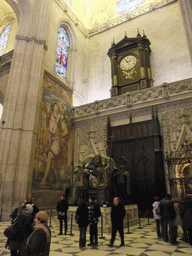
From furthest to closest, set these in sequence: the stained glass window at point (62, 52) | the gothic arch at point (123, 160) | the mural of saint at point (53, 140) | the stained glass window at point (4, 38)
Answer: the stained glass window at point (4, 38) < the stained glass window at point (62, 52) < the gothic arch at point (123, 160) < the mural of saint at point (53, 140)

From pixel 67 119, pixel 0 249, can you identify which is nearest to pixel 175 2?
Answer: pixel 67 119

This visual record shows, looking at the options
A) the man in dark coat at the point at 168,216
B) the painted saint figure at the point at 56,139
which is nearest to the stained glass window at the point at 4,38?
the painted saint figure at the point at 56,139

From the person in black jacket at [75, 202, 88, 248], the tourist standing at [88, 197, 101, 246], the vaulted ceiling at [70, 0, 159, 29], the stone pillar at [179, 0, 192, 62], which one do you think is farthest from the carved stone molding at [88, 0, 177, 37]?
the person in black jacket at [75, 202, 88, 248]

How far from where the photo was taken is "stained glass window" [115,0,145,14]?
Answer: 18.5 m

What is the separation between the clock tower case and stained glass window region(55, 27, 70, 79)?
159 inches

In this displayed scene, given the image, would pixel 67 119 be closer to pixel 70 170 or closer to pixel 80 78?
pixel 70 170

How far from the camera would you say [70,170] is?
13.8m

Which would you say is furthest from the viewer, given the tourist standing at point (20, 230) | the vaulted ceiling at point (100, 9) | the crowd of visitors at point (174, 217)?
the vaulted ceiling at point (100, 9)

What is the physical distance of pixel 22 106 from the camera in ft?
35.2

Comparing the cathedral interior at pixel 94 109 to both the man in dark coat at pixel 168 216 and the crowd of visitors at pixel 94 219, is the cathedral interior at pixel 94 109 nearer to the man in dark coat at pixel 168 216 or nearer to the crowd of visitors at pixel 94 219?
the crowd of visitors at pixel 94 219

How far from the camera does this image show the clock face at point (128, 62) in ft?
49.7

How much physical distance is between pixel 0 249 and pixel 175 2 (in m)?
19.6

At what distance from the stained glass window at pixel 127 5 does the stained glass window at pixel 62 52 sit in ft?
20.0

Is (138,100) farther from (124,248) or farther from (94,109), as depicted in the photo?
(124,248)
